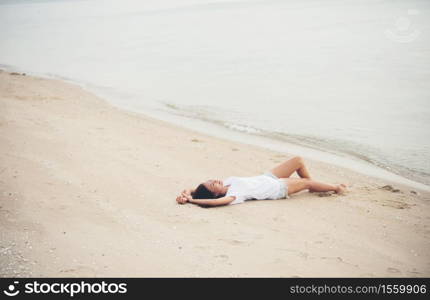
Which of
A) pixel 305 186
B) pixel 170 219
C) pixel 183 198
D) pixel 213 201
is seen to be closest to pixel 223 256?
pixel 170 219

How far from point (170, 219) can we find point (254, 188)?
151cm

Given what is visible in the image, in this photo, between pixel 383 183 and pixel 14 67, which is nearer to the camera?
pixel 383 183

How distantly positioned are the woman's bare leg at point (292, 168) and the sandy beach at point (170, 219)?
44cm

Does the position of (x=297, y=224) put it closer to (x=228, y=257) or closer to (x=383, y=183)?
(x=228, y=257)

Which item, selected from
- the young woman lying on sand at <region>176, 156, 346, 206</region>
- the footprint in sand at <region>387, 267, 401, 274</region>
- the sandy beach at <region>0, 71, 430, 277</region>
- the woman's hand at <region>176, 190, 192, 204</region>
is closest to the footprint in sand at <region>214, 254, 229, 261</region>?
the sandy beach at <region>0, 71, 430, 277</region>

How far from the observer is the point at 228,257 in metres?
4.40

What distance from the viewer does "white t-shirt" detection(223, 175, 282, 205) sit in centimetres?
606

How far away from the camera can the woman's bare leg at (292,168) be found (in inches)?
255

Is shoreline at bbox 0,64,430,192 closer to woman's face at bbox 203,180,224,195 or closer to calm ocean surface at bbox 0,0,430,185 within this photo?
calm ocean surface at bbox 0,0,430,185

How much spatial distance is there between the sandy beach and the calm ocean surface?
96.3 inches

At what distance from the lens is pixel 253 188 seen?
6148 mm

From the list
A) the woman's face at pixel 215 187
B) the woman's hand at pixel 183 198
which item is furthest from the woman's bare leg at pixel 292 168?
the woman's hand at pixel 183 198

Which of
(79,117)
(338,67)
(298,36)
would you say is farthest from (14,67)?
(298,36)

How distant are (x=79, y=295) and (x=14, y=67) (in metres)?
22.8
